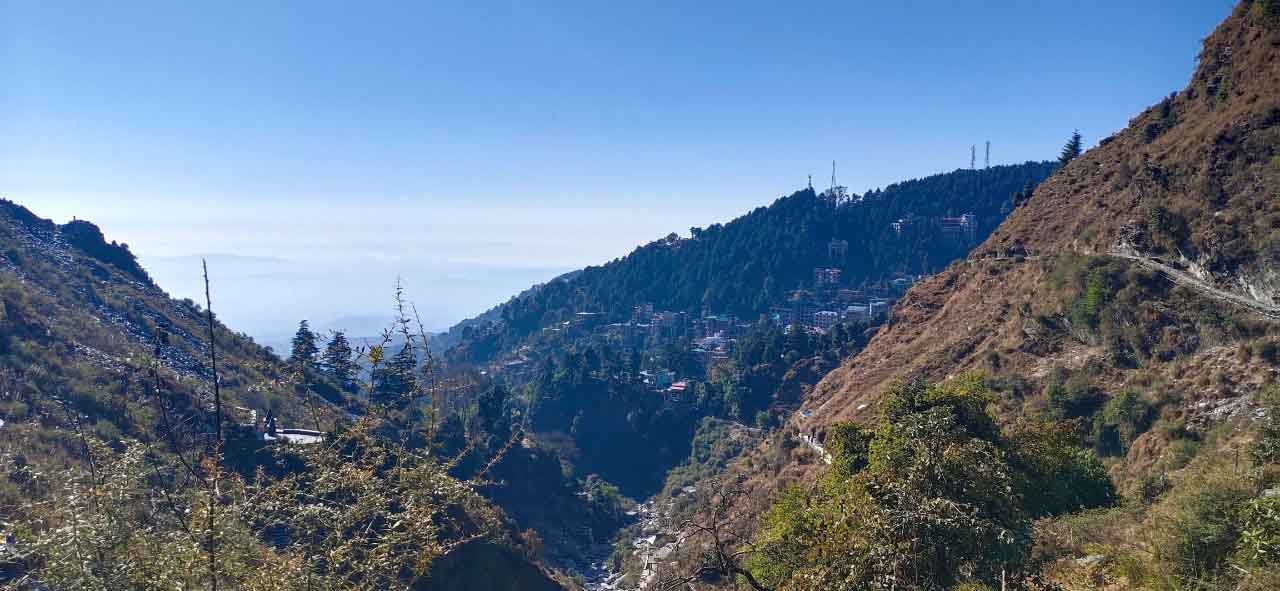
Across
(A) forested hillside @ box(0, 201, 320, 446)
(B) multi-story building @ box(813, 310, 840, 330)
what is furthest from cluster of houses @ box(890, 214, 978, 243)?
(A) forested hillside @ box(0, 201, 320, 446)

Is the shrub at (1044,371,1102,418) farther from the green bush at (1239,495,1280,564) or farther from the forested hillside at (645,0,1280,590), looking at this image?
the green bush at (1239,495,1280,564)

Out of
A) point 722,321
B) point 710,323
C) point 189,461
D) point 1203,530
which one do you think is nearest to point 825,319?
point 722,321

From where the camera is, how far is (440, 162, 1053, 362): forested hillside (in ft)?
290

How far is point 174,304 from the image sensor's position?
40562 millimetres

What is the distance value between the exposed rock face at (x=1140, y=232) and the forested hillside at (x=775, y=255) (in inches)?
2173

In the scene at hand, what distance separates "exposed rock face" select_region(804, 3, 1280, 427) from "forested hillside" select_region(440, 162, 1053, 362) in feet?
181

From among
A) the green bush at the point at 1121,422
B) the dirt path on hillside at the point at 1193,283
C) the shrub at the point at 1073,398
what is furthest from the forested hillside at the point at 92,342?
the dirt path on hillside at the point at 1193,283

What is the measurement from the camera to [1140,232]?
1916cm

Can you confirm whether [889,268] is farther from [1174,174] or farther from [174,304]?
[174,304]

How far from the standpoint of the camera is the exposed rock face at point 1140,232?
1652 centimetres

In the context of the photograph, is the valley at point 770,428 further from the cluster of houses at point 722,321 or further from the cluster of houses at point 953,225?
the cluster of houses at point 953,225

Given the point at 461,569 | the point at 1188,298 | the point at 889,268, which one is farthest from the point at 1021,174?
the point at 461,569

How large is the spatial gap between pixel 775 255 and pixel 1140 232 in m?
75.2

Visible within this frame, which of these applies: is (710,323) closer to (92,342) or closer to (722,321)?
(722,321)
